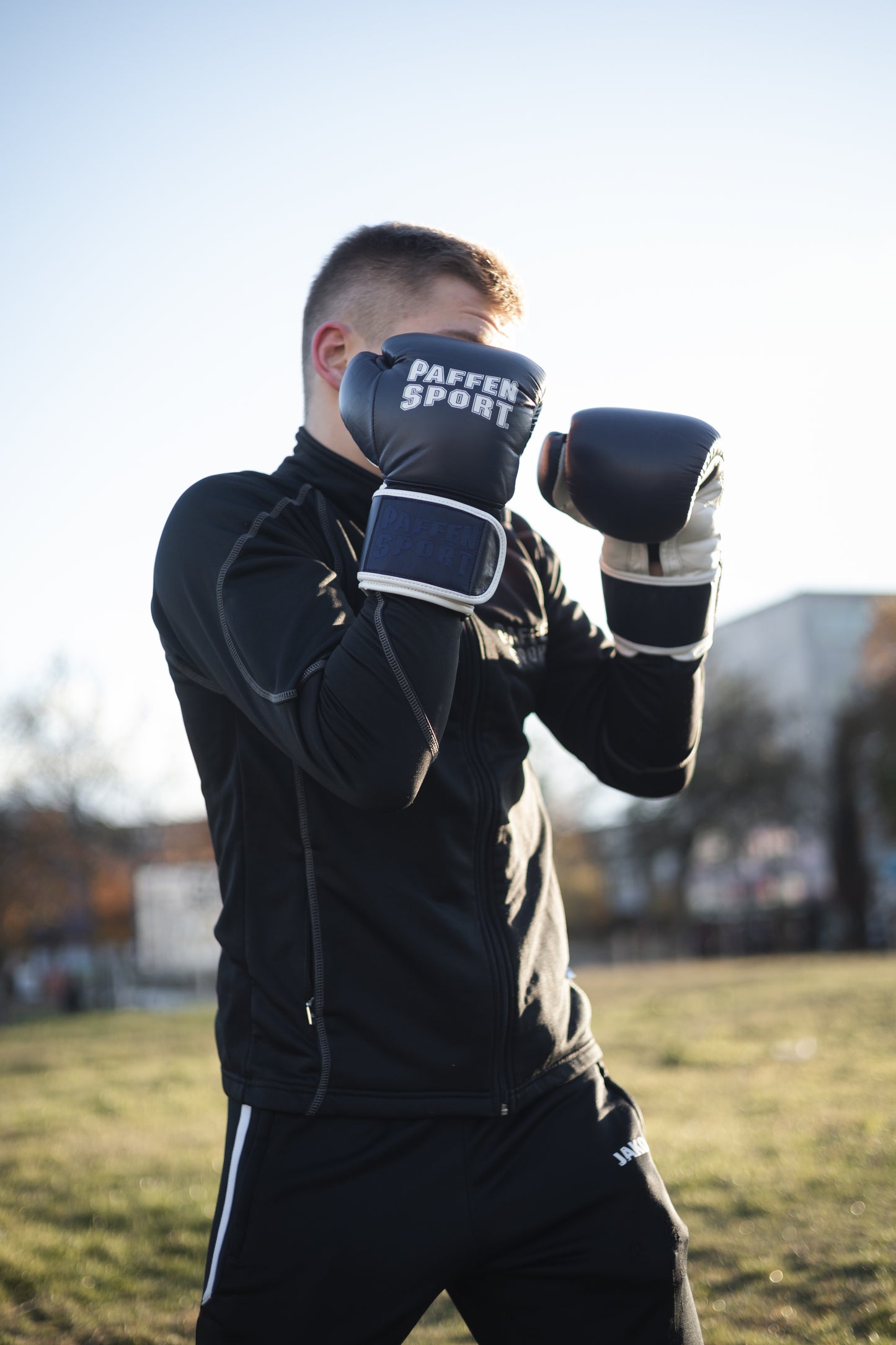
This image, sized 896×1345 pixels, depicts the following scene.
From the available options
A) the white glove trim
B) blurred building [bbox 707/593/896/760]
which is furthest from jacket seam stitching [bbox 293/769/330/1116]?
blurred building [bbox 707/593/896/760]

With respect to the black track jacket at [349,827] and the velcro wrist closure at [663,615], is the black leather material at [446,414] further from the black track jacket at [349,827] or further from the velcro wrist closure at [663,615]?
the velcro wrist closure at [663,615]

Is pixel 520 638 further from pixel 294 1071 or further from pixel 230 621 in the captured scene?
pixel 294 1071

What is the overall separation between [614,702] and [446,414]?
0.73 metres

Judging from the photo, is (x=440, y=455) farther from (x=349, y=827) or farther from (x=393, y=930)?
(x=393, y=930)

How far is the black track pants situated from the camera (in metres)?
1.50

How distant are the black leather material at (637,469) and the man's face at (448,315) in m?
0.24

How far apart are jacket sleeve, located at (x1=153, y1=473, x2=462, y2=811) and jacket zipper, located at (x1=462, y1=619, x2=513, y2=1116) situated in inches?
8.4

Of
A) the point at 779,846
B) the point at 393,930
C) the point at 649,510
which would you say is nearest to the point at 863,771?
the point at 779,846

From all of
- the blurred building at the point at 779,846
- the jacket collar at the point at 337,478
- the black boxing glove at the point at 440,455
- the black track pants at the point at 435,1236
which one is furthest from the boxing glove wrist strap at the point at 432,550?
the blurred building at the point at 779,846

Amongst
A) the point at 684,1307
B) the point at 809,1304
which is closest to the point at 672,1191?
the point at 809,1304

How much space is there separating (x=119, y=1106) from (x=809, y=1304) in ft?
17.5

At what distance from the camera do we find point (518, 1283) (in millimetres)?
1588

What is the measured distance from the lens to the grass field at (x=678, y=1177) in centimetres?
338

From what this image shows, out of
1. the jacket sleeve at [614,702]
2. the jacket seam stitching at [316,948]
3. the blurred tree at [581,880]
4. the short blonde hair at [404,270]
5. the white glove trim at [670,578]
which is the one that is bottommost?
the blurred tree at [581,880]
